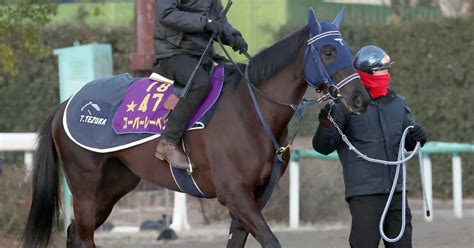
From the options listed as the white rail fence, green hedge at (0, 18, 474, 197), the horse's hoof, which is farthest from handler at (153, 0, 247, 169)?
green hedge at (0, 18, 474, 197)

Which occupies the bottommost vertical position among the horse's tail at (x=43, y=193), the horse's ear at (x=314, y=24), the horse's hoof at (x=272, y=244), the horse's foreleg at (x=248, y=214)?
the horse's tail at (x=43, y=193)

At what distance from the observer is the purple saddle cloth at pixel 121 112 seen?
764cm

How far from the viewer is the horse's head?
6730 millimetres

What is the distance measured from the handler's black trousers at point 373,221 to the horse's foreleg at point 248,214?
579 mm

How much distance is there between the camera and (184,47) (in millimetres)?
7707

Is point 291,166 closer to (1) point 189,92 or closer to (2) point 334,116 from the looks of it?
(1) point 189,92

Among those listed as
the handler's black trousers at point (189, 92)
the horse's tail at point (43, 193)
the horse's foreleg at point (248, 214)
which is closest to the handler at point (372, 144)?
the horse's foreleg at point (248, 214)

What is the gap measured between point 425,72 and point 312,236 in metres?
5.77

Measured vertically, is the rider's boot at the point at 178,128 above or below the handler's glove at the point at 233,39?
below

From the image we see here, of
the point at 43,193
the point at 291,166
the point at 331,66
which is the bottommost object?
the point at 291,166

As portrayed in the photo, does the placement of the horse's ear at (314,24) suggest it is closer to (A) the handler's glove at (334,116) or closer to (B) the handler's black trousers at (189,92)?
(A) the handler's glove at (334,116)

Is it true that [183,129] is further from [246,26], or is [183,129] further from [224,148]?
[246,26]

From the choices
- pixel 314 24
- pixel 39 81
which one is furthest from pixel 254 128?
pixel 39 81

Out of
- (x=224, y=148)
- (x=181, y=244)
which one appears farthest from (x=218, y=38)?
(x=181, y=244)
